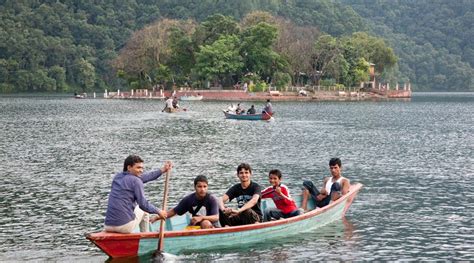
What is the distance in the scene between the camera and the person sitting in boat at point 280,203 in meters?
22.1

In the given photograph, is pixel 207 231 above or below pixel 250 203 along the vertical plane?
below

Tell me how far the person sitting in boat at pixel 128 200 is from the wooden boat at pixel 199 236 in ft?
0.99

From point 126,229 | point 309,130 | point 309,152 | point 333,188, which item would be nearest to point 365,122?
point 309,130

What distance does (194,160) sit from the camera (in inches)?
1638

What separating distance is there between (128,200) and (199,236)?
2.01 meters

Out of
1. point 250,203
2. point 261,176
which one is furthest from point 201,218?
point 261,176

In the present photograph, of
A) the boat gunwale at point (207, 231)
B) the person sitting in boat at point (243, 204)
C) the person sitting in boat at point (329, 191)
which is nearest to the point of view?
the boat gunwale at point (207, 231)

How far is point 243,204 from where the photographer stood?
20875 mm

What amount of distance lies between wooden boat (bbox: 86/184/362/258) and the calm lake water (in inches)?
10.3

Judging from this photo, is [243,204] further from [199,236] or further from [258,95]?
[258,95]

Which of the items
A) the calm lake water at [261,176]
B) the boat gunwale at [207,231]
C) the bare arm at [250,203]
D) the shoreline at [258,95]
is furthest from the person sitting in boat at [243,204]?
the shoreline at [258,95]

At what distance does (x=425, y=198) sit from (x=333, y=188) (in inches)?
265

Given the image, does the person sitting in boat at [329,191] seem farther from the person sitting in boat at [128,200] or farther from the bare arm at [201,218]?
the person sitting in boat at [128,200]

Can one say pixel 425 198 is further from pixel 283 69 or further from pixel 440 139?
pixel 283 69
